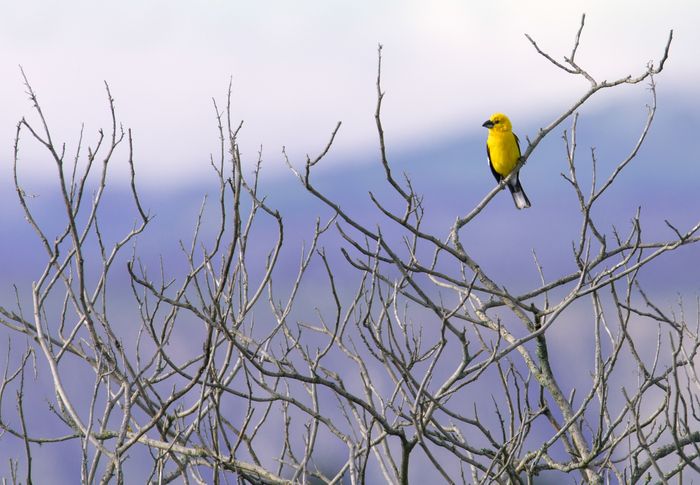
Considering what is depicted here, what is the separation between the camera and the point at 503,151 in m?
9.58

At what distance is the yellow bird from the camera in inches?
374

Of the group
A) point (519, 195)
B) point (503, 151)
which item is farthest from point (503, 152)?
point (519, 195)

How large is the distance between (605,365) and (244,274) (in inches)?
85.0

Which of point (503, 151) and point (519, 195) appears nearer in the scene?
point (503, 151)

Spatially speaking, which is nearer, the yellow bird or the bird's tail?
the yellow bird

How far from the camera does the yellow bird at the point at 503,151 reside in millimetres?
9500

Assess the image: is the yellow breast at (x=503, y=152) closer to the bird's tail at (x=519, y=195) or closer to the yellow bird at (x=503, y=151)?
the yellow bird at (x=503, y=151)

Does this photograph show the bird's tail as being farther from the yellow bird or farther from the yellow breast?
the yellow breast

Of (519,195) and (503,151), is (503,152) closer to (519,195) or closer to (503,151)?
A: (503,151)

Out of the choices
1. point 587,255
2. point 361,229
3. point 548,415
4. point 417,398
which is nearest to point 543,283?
point 548,415

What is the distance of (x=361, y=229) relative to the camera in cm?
376

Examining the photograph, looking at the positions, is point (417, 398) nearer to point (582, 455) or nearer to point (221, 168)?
point (221, 168)

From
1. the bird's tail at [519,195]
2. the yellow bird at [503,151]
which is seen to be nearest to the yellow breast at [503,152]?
the yellow bird at [503,151]

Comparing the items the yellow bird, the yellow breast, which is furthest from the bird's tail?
the yellow breast
